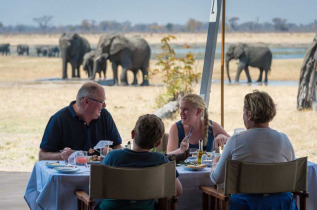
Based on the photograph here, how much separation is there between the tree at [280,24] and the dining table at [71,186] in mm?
16820

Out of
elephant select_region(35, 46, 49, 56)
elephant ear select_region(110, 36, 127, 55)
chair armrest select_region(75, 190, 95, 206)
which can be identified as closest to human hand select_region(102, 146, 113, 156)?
chair armrest select_region(75, 190, 95, 206)

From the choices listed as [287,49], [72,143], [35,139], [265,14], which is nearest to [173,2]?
[265,14]

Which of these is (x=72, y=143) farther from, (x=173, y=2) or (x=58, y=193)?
(x=173, y=2)

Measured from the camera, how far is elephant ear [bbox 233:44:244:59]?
70.7 feet

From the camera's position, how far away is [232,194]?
3.41 m

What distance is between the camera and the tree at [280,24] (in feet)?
66.8

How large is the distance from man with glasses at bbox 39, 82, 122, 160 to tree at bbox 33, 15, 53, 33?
17.6 m

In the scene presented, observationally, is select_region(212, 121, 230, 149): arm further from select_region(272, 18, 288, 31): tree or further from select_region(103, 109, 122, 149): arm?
select_region(272, 18, 288, 31): tree

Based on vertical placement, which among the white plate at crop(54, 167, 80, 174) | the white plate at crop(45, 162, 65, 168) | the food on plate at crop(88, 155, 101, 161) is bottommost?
the white plate at crop(45, 162, 65, 168)

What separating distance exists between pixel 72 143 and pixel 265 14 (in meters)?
18.3

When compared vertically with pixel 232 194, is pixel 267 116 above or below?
above

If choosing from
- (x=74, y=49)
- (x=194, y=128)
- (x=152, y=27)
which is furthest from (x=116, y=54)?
(x=194, y=128)

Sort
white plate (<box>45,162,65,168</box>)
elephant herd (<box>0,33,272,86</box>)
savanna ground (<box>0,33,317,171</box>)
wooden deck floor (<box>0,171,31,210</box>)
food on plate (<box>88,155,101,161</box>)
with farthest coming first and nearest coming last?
1. elephant herd (<box>0,33,272,86</box>)
2. savanna ground (<box>0,33,317,171</box>)
3. wooden deck floor (<box>0,171,31,210</box>)
4. food on plate (<box>88,155,101,161</box>)
5. white plate (<box>45,162,65,168</box>)

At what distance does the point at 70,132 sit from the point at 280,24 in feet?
56.7
